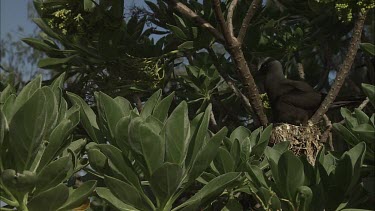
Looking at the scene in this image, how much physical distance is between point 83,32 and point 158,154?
2003 millimetres

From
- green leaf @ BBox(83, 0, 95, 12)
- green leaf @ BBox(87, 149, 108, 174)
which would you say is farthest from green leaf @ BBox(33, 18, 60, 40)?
green leaf @ BBox(87, 149, 108, 174)

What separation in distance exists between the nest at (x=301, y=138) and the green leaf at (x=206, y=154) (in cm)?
132

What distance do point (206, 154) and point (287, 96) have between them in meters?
2.77

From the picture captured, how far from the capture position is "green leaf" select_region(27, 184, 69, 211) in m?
1.86

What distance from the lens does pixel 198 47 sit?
4273 mm

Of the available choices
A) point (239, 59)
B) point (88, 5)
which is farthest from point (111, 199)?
point (88, 5)

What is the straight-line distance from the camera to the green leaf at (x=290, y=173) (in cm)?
217

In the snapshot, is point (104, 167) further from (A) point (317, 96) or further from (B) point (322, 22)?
(B) point (322, 22)

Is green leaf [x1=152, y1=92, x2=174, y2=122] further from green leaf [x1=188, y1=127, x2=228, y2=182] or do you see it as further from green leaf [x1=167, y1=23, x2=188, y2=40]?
A: green leaf [x1=167, y1=23, x2=188, y2=40]

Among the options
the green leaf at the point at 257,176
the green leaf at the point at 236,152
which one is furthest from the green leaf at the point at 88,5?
the green leaf at the point at 257,176

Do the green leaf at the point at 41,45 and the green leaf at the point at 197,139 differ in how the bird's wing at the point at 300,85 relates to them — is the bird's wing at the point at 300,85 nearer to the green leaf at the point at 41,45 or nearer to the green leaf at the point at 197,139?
the green leaf at the point at 41,45

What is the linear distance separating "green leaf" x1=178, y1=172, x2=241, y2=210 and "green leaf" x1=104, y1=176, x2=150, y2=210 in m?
0.15

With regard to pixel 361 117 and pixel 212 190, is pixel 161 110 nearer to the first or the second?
pixel 212 190

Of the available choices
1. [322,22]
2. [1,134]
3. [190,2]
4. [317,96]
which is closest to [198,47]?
[190,2]
